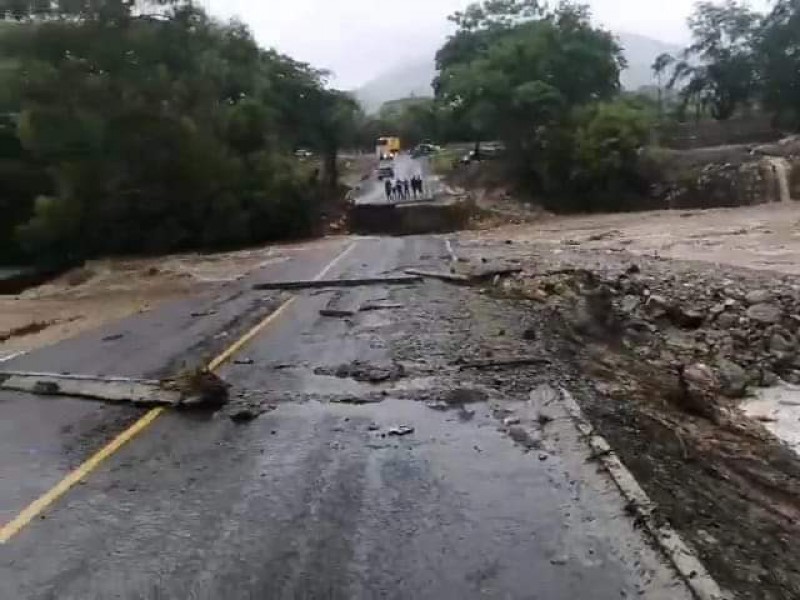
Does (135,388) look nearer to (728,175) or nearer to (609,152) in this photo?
(609,152)

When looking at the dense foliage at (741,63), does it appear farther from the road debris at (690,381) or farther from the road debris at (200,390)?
the road debris at (200,390)

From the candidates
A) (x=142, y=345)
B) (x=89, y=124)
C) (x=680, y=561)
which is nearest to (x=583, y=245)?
(x=89, y=124)

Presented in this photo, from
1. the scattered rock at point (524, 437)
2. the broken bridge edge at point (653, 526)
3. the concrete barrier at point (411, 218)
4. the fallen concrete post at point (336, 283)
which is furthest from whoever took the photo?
the concrete barrier at point (411, 218)

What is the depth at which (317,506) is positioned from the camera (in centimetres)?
661

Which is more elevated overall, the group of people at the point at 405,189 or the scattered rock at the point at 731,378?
the group of people at the point at 405,189

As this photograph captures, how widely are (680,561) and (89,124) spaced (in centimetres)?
3020

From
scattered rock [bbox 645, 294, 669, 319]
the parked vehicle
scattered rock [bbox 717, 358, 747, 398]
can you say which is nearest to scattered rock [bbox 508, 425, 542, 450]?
scattered rock [bbox 717, 358, 747, 398]

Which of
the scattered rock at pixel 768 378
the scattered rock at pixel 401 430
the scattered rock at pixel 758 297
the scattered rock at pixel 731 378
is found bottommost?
Answer: the scattered rock at pixel 768 378

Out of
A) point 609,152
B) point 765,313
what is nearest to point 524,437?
point 765,313

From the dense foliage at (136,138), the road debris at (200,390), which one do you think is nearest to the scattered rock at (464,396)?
the road debris at (200,390)

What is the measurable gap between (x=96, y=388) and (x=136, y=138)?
2561cm

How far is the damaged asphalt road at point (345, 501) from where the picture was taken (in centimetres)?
540

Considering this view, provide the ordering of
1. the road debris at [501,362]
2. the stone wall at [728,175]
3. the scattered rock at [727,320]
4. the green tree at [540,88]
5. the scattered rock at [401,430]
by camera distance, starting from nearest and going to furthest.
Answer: the scattered rock at [401,430], the road debris at [501,362], the scattered rock at [727,320], the stone wall at [728,175], the green tree at [540,88]

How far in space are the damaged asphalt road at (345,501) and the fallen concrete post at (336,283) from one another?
9.56 m
